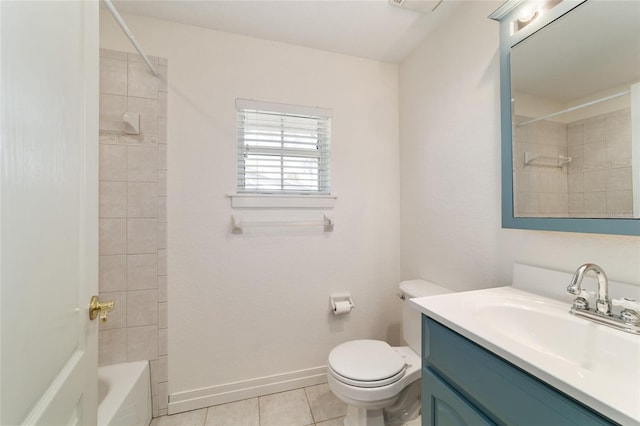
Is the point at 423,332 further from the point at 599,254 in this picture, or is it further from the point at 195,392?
the point at 195,392

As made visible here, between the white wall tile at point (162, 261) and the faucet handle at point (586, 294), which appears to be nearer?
the faucet handle at point (586, 294)

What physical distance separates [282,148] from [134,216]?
99 cm

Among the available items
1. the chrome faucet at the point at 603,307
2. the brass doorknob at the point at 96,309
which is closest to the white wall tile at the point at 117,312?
the brass doorknob at the point at 96,309

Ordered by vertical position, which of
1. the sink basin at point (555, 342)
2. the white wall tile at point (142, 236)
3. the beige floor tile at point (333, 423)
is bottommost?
the beige floor tile at point (333, 423)

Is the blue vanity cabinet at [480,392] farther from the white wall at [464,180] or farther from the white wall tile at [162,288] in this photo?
the white wall tile at [162,288]

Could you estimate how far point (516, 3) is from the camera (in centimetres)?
102

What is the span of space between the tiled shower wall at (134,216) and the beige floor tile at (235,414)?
0.30 m

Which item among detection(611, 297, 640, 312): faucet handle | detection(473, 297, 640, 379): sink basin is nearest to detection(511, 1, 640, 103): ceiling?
detection(611, 297, 640, 312): faucet handle

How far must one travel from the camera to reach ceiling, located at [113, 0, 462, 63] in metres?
1.38

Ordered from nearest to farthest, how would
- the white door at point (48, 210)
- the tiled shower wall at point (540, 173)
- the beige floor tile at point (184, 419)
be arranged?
the white door at point (48, 210)
the tiled shower wall at point (540, 173)
the beige floor tile at point (184, 419)

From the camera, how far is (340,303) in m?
Answer: 1.73

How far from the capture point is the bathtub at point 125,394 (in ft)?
3.69

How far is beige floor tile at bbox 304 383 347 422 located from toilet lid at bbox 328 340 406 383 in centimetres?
44

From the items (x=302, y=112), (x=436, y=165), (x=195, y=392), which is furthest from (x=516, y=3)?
(x=195, y=392)
